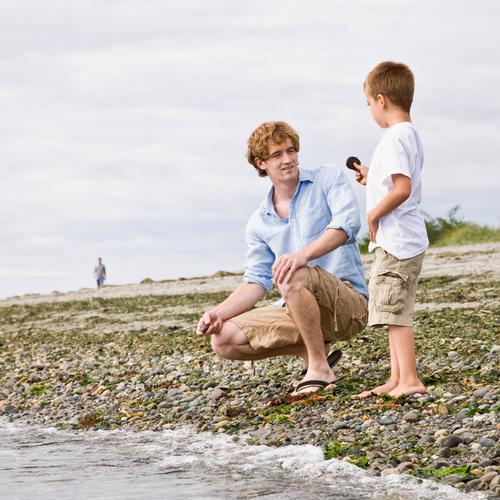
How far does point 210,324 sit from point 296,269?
0.86 metres

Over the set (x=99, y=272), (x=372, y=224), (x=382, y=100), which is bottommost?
(x=99, y=272)

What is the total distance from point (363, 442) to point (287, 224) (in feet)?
6.21

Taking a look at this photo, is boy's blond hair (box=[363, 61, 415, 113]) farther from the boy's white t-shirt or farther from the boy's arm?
the boy's arm

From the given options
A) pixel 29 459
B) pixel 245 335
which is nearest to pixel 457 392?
pixel 245 335

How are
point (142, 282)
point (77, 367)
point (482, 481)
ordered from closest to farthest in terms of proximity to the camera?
point (482, 481) < point (77, 367) < point (142, 282)

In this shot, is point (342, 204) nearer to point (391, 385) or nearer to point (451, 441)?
point (391, 385)

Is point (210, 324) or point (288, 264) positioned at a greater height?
point (288, 264)

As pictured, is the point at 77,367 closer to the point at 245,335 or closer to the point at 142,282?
the point at 245,335

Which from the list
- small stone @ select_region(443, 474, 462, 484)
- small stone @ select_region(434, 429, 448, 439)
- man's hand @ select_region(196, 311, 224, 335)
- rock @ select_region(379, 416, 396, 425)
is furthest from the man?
small stone @ select_region(443, 474, 462, 484)

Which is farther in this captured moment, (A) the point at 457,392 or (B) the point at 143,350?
(B) the point at 143,350

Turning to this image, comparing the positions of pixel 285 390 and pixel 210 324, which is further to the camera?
pixel 285 390

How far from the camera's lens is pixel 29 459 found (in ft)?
22.8

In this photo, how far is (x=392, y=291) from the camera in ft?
21.0

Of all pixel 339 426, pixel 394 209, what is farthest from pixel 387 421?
pixel 394 209
